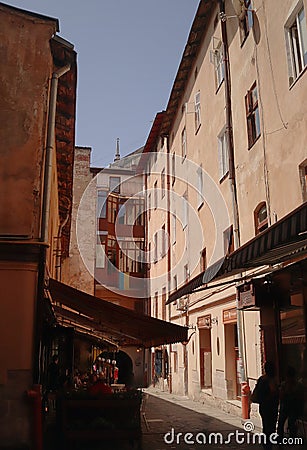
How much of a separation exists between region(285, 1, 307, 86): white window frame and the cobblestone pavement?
7.55 m

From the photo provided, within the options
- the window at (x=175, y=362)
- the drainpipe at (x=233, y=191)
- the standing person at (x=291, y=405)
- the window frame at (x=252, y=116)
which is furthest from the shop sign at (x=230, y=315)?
the window at (x=175, y=362)

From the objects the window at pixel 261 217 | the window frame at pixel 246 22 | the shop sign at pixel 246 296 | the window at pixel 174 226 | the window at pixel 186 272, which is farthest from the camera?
the window at pixel 174 226

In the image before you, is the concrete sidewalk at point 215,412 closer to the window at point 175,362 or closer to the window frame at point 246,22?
the window at point 175,362

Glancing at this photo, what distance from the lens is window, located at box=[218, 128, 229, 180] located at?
16.0m

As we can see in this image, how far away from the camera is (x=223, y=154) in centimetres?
1653

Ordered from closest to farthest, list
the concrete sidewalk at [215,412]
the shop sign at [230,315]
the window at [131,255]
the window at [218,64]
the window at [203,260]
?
the concrete sidewalk at [215,412] < the shop sign at [230,315] < the window at [218,64] < the window at [203,260] < the window at [131,255]

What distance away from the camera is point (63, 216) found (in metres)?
17.9

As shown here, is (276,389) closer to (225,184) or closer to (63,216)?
(225,184)

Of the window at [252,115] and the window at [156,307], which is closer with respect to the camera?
the window at [252,115]

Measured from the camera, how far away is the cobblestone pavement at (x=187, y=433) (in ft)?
30.2

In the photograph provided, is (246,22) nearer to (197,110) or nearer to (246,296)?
(197,110)

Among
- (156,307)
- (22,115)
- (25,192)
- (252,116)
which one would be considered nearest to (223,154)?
(252,116)

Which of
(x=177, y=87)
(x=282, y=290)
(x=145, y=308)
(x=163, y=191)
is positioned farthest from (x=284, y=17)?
(x=145, y=308)

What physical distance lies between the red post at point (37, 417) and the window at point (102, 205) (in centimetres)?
2659
